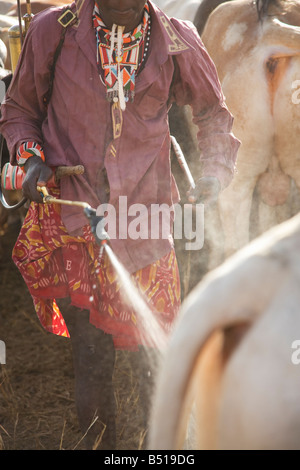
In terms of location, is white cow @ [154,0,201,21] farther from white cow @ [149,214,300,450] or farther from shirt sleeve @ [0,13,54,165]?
white cow @ [149,214,300,450]

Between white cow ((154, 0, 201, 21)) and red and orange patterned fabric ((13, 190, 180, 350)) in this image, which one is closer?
red and orange patterned fabric ((13, 190, 180, 350))

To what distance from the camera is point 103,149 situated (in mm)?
2387

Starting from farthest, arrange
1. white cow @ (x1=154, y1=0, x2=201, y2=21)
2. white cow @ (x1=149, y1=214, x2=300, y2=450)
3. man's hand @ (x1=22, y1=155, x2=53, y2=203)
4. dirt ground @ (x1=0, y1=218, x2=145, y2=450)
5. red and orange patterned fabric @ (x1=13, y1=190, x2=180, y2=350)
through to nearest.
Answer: white cow @ (x1=154, y1=0, x2=201, y2=21), dirt ground @ (x1=0, y1=218, x2=145, y2=450), red and orange patterned fabric @ (x1=13, y1=190, x2=180, y2=350), man's hand @ (x1=22, y1=155, x2=53, y2=203), white cow @ (x1=149, y1=214, x2=300, y2=450)

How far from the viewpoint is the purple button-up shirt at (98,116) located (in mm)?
2340

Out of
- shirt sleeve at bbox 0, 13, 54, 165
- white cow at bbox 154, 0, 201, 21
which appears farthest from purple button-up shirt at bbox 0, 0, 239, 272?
white cow at bbox 154, 0, 201, 21

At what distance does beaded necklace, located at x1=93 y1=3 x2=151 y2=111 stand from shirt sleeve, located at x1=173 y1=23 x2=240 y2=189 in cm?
17

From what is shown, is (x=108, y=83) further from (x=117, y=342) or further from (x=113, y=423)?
(x=113, y=423)

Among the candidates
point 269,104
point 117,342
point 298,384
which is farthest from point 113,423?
point 269,104

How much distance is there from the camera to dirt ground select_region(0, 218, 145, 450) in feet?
9.38

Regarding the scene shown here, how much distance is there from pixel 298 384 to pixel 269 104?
2.80m

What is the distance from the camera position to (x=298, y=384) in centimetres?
114

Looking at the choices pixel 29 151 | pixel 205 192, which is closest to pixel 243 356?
pixel 205 192

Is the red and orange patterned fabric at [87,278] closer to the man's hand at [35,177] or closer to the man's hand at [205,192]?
the man's hand at [35,177]

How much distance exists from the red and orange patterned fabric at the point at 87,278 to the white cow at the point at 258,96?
4.91 feet
